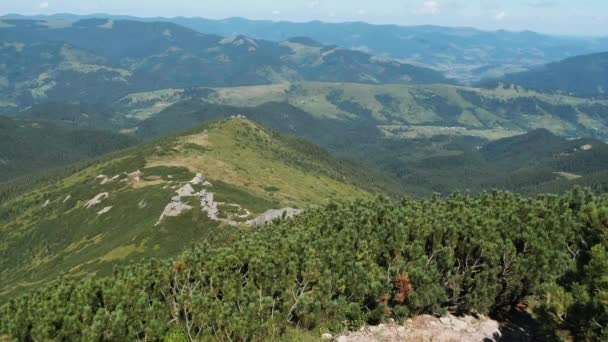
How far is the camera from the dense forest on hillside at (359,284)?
1011 inches

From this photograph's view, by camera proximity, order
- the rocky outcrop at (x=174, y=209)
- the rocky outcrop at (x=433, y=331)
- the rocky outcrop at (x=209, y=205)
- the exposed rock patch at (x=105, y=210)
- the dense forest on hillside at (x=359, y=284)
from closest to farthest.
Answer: the dense forest on hillside at (x=359, y=284), the rocky outcrop at (x=433, y=331), the rocky outcrop at (x=209, y=205), the rocky outcrop at (x=174, y=209), the exposed rock patch at (x=105, y=210)

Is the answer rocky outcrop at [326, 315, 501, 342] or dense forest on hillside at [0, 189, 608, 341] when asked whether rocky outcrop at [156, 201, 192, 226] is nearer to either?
dense forest on hillside at [0, 189, 608, 341]

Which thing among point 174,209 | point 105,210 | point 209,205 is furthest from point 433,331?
point 105,210

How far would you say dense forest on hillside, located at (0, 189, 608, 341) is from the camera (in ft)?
84.2

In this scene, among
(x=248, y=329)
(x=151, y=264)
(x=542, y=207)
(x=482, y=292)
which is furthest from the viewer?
(x=542, y=207)

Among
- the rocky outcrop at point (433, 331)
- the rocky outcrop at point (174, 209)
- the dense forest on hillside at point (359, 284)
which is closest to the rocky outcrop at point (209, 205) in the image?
the rocky outcrop at point (174, 209)

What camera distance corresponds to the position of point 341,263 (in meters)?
33.7

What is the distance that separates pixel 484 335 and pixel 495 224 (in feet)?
27.1

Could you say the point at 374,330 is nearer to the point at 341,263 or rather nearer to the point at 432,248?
the point at 341,263

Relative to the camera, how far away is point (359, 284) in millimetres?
31141

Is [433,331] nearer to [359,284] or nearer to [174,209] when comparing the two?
[359,284]

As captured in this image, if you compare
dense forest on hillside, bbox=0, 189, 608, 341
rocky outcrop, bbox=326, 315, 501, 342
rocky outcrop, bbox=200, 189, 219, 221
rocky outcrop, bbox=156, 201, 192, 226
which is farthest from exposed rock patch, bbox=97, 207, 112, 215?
rocky outcrop, bbox=326, 315, 501, 342

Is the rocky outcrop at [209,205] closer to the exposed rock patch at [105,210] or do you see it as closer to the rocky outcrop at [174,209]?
the rocky outcrop at [174,209]

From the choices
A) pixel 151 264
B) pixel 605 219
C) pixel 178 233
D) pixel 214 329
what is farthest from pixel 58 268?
pixel 605 219
